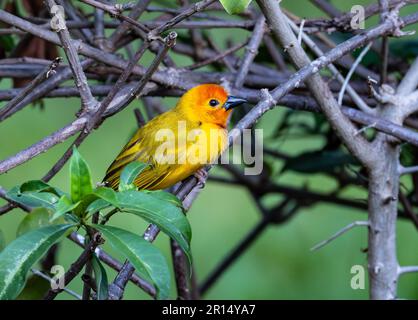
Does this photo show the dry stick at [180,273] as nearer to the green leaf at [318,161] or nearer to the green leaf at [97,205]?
the green leaf at [318,161]

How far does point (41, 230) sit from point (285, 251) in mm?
3961

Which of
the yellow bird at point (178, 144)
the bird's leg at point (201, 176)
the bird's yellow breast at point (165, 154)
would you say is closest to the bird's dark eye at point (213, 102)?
the yellow bird at point (178, 144)

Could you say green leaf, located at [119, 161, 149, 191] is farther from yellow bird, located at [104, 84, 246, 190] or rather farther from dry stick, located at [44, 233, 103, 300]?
yellow bird, located at [104, 84, 246, 190]

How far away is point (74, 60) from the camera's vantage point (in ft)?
8.18

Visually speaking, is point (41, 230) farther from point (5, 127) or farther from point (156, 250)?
point (5, 127)

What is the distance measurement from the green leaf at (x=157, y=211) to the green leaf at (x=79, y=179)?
0.27 ft

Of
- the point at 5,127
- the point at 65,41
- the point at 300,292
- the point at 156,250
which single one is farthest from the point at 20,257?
the point at 5,127

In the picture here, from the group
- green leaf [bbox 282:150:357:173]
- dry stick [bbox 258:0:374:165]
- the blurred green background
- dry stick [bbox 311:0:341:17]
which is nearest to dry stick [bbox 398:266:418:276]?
→ dry stick [bbox 258:0:374:165]

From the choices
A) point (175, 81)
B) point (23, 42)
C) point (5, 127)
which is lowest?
point (175, 81)

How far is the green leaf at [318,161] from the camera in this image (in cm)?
396

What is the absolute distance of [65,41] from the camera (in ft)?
8.07

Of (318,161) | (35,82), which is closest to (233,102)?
(318,161)

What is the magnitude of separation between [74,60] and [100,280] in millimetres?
791

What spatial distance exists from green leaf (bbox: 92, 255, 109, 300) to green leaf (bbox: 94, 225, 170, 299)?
0.09 meters
